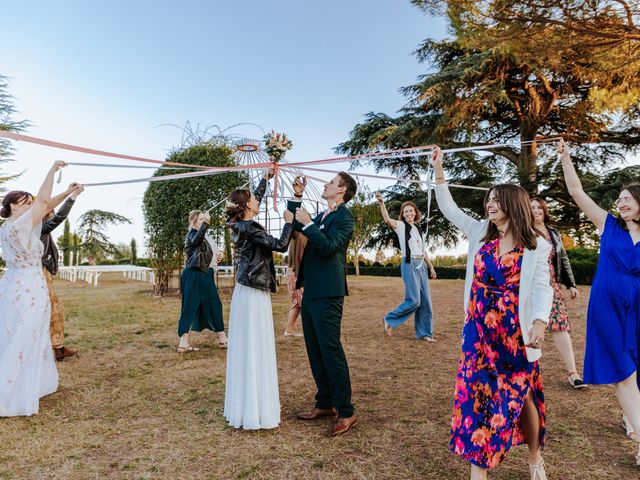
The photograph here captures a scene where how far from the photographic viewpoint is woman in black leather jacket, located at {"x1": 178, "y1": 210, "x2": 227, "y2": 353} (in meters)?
5.82

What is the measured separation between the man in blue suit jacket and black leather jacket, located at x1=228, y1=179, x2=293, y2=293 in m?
0.24

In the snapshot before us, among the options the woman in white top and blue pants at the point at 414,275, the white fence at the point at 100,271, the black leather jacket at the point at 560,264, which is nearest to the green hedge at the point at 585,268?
the woman in white top and blue pants at the point at 414,275

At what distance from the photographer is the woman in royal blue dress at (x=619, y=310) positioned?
108 inches

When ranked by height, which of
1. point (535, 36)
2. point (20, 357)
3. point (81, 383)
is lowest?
point (81, 383)

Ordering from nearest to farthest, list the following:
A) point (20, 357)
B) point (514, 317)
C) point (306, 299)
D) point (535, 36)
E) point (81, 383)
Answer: point (514, 317) < point (306, 299) < point (20, 357) < point (81, 383) < point (535, 36)

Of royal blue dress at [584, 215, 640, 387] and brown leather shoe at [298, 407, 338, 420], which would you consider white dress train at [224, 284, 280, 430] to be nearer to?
brown leather shoe at [298, 407, 338, 420]

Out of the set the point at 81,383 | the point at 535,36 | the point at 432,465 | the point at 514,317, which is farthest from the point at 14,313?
the point at 535,36

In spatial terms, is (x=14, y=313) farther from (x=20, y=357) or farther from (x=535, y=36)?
(x=535, y=36)

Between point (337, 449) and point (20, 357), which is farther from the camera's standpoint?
point (20, 357)

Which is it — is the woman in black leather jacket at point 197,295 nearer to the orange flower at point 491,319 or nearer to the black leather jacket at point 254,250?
the black leather jacket at point 254,250

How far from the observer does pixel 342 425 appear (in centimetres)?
315

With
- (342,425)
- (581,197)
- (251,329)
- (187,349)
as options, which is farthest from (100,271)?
(581,197)

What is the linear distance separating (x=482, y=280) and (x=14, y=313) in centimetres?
372

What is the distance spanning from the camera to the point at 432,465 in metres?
2.68
